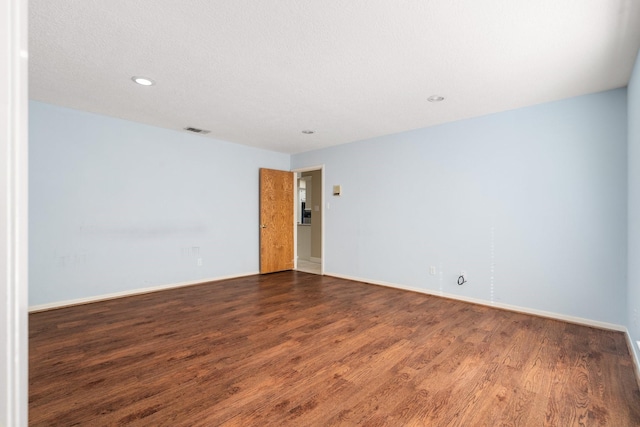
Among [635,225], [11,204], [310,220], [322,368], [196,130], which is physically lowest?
[322,368]

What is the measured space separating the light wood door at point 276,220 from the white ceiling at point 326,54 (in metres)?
2.21

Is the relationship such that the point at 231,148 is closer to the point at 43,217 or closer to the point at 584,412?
the point at 43,217

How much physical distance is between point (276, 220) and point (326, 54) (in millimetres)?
4075

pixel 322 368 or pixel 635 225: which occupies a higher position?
pixel 635 225

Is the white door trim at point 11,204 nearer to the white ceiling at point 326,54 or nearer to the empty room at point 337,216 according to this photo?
the empty room at point 337,216

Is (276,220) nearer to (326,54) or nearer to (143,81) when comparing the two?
(143,81)

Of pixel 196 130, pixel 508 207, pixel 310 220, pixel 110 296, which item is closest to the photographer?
pixel 508 207

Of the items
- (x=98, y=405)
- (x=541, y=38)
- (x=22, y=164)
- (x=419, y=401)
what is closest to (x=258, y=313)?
(x=98, y=405)

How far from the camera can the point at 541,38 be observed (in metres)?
2.27

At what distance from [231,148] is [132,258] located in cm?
241

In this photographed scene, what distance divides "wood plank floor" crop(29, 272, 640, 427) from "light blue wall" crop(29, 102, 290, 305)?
0.62 metres

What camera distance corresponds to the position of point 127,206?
4.39m

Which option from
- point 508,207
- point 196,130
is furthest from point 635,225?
point 196,130

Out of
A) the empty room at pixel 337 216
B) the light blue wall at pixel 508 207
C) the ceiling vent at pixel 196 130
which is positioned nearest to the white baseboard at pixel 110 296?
the empty room at pixel 337 216
